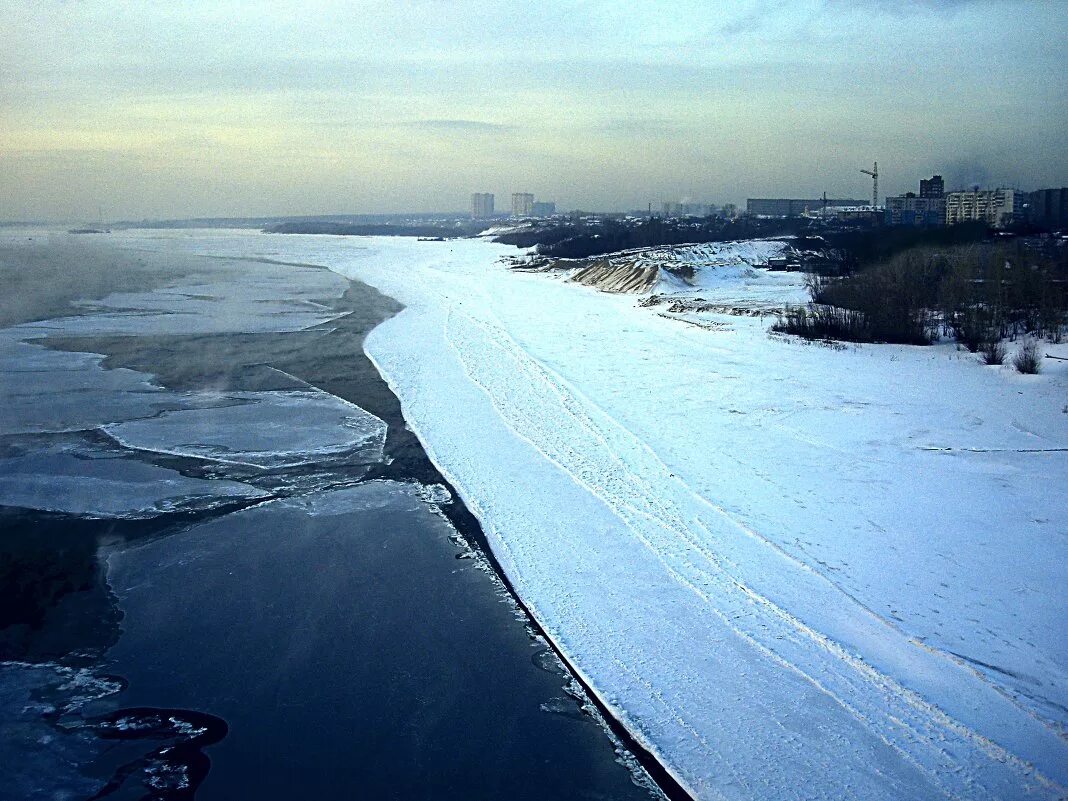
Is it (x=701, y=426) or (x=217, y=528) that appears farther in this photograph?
(x=701, y=426)

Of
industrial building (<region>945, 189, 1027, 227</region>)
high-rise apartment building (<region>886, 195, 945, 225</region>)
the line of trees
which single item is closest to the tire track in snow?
the line of trees

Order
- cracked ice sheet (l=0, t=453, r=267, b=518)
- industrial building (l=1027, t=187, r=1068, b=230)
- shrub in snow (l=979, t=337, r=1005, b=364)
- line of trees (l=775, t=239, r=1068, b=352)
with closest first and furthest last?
cracked ice sheet (l=0, t=453, r=267, b=518) < shrub in snow (l=979, t=337, r=1005, b=364) < line of trees (l=775, t=239, r=1068, b=352) < industrial building (l=1027, t=187, r=1068, b=230)

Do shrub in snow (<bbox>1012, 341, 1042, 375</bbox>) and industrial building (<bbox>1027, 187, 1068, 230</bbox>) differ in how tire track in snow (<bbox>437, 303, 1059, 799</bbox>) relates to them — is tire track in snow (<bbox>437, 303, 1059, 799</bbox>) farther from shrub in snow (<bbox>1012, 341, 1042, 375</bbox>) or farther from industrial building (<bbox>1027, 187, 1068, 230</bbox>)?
industrial building (<bbox>1027, 187, 1068, 230</bbox>)

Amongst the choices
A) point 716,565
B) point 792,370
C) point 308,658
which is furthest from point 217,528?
point 792,370

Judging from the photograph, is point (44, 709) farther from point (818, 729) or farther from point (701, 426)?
point (701, 426)

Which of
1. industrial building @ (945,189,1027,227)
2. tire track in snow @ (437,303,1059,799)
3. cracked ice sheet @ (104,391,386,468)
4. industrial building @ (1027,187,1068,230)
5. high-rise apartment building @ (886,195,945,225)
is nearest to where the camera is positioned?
tire track in snow @ (437,303,1059,799)

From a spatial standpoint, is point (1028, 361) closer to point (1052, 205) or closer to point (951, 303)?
point (951, 303)
